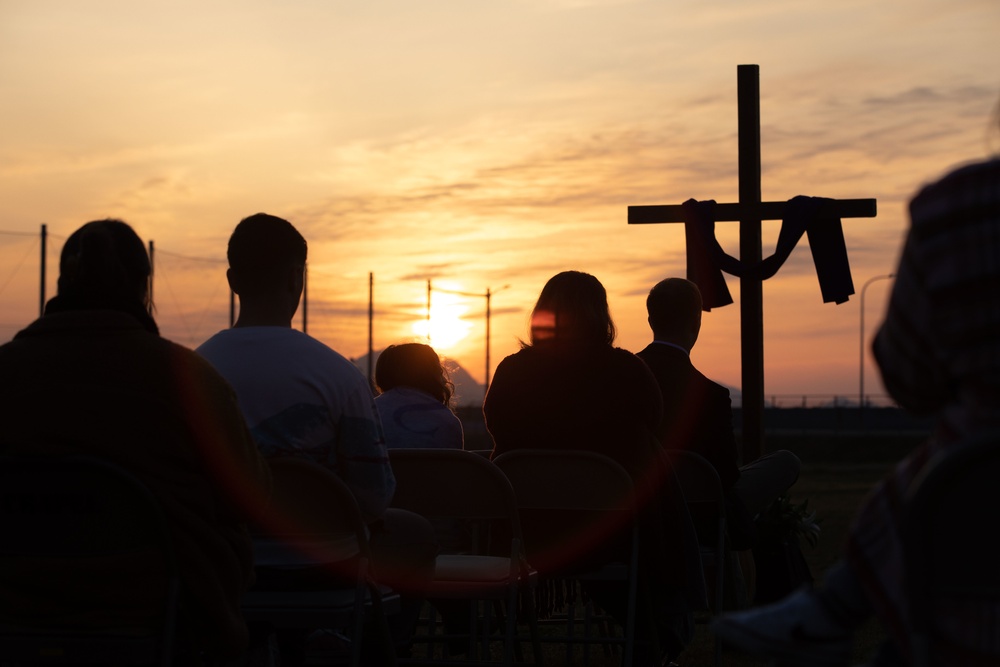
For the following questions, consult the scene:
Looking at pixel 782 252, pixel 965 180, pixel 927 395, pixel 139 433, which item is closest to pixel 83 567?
pixel 139 433

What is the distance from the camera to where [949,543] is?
1.83 metres

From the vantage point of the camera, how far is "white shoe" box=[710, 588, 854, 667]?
1959 mm

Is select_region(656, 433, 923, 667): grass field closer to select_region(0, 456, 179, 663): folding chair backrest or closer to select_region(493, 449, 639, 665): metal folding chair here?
select_region(493, 449, 639, 665): metal folding chair

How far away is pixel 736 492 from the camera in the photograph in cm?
590

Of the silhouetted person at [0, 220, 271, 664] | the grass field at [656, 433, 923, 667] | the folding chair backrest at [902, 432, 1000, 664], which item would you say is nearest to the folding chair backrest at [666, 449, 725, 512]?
the grass field at [656, 433, 923, 667]

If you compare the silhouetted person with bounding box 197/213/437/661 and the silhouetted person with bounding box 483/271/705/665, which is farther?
the silhouetted person with bounding box 483/271/705/665

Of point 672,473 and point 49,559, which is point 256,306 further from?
point 672,473

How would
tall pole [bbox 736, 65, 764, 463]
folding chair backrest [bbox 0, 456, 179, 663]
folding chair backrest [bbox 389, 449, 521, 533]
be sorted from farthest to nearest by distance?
tall pole [bbox 736, 65, 764, 463] → folding chair backrest [bbox 389, 449, 521, 533] → folding chair backrest [bbox 0, 456, 179, 663]

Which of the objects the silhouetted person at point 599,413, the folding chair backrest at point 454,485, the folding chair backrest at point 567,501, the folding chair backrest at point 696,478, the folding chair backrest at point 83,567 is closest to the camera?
the folding chair backrest at point 83,567

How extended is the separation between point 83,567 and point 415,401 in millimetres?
3168

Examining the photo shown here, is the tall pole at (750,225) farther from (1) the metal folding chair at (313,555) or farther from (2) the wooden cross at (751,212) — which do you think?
(1) the metal folding chair at (313,555)

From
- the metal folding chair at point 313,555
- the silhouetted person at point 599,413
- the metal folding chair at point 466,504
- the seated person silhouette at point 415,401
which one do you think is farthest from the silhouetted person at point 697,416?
the metal folding chair at point 313,555

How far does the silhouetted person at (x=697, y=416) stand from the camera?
18.6ft

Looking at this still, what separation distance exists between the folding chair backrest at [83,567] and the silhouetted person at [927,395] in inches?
59.4
